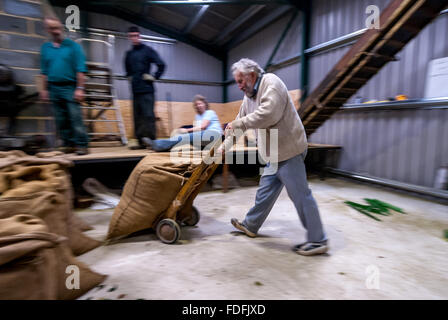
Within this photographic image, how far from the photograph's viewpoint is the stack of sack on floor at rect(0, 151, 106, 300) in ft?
3.23

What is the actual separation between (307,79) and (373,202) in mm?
3808

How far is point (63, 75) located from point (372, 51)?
431 cm

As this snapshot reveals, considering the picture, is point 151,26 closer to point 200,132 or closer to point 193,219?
point 200,132

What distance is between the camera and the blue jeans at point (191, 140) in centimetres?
380

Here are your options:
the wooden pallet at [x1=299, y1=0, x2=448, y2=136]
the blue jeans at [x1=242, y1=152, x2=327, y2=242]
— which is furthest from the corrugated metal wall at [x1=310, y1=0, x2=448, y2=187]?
the blue jeans at [x1=242, y1=152, x2=327, y2=242]

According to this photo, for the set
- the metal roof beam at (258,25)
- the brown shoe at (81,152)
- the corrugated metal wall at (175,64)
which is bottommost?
the brown shoe at (81,152)

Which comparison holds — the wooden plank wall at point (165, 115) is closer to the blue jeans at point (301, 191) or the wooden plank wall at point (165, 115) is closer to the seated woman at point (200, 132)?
the seated woman at point (200, 132)

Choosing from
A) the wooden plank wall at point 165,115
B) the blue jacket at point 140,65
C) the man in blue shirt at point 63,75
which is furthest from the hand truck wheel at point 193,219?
the wooden plank wall at point 165,115

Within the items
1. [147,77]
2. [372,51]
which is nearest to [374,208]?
[372,51]

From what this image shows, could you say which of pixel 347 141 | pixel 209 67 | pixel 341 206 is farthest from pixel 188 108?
pixel 341 206

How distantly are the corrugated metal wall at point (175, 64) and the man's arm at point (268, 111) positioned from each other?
7.25m

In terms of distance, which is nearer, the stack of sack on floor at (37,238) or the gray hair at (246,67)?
the stack of sack on floor at (37,238)

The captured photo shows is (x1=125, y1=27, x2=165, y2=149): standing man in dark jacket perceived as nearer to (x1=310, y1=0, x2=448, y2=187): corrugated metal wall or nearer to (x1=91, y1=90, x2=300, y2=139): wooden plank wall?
(x1=91, y1=90, x2=300, y2=139): wooden plank wall

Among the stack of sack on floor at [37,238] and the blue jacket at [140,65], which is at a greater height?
the blue jacket at [140,65]
